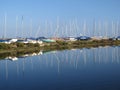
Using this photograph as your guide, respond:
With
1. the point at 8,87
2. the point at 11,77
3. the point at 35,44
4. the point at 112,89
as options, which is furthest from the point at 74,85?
the point at 35,44

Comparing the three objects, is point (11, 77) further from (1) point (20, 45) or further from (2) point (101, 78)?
(1) point (20, 45)

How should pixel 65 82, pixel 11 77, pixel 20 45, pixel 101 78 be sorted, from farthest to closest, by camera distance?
pixel 20 45 < pixel 11 77 < pixel 101 78 < pixel 65 82

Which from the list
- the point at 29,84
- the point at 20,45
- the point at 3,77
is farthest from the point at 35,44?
the point at 29,84

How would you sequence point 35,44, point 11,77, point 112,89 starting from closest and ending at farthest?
point 112,89
point 11,77
point 35,44

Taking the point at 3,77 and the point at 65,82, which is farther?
the point at 3,77

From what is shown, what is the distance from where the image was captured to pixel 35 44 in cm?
5550

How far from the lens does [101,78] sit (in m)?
18.7

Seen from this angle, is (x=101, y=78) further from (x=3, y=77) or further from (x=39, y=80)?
(x=3, y=77)

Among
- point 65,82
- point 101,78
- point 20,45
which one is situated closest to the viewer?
point 65,82

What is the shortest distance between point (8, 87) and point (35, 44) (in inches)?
1542

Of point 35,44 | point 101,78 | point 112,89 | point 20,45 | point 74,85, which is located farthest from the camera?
point 35,44

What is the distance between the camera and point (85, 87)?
15.7 meters

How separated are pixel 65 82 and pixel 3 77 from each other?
5179 millimetres

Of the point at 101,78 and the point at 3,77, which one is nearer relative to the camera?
the point at 101,78
